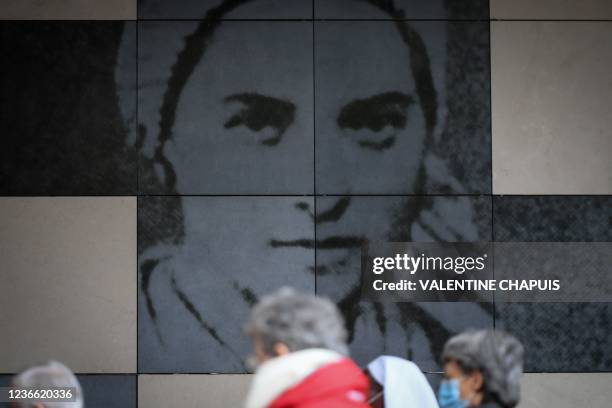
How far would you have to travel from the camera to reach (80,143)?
482cm

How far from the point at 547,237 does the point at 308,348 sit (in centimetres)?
275

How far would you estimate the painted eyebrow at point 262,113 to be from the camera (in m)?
4.80

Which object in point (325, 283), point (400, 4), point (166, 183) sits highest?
point (400, 4)

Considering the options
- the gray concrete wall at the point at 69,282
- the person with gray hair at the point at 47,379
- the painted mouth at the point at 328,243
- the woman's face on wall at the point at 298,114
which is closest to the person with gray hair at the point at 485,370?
the person with gray hair at the point at 47,379

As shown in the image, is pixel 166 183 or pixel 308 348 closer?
pixel 308 348

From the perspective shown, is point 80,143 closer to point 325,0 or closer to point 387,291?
point 325,0

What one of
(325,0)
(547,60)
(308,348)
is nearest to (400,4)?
(325,0)

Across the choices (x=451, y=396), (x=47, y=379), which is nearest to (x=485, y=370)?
(x=451, y=396)

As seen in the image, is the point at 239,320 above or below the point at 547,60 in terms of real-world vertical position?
below

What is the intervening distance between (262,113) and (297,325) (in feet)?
8.28

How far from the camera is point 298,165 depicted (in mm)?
4789

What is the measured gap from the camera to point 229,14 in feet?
15.8

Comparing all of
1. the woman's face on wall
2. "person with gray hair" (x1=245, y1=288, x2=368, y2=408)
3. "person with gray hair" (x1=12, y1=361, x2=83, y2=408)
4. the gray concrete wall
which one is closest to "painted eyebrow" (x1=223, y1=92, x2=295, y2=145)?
the woman's face on wall

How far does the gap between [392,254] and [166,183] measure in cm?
129
